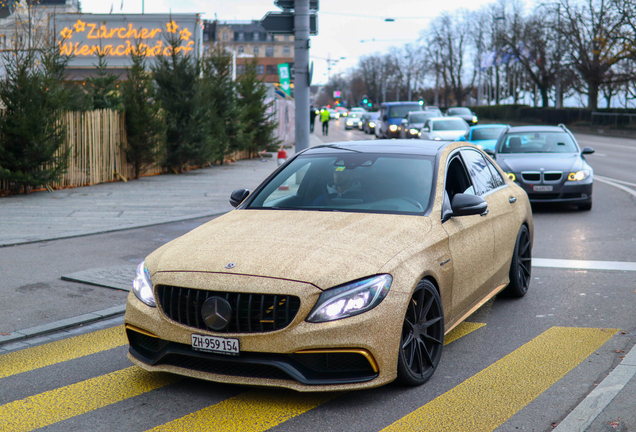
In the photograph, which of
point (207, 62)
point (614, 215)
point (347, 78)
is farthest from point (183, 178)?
point (347, 78)

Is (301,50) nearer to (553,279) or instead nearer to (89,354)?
(553,279)

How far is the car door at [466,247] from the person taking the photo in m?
5.11

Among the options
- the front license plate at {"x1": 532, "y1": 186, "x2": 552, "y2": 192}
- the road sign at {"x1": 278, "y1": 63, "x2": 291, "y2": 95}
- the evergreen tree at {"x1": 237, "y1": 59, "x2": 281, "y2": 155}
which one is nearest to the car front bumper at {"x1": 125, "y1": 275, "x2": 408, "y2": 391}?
the front license plate at {"x1": 532, "y1": 186, "x2": 552, "y2": 192}

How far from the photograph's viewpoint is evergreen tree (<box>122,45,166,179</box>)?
1773cm

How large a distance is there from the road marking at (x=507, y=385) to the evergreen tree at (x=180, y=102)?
15201 mm

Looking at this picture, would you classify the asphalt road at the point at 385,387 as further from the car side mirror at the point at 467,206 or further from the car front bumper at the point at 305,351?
the car side mirror at the point at 467,206

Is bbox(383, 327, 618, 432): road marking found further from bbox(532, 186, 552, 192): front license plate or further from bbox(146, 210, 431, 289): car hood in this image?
bbox(532, 186, 552, 192): front license plate

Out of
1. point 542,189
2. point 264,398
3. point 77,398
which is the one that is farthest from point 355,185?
point 542,189

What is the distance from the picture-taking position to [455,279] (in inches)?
199

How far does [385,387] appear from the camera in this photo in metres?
4.46

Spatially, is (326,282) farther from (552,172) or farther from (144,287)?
(552,172)

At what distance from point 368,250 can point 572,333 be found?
2.30 m

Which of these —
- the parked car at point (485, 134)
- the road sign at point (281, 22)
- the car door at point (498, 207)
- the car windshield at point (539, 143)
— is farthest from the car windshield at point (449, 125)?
the car door at point (498, 207)

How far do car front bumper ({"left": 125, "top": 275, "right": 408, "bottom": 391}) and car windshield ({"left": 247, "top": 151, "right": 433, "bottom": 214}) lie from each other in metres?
1.22
